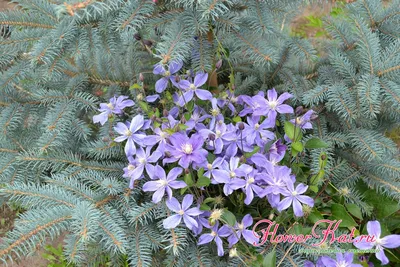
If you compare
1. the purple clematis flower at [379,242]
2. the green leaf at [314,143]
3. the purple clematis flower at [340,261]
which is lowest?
the purple clematis flower at [340,261]

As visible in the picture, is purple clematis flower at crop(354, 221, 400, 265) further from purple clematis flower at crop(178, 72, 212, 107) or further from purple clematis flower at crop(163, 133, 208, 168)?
purple clematis flower at crop(178, 72, 212, 107)

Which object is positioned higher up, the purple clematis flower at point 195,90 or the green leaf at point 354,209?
the purple clematis flower at point 195,90

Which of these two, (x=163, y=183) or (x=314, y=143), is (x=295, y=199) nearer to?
(x=314, y=143)

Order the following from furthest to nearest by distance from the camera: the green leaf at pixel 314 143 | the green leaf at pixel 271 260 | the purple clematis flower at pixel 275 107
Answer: the purple clematis flower at pixel 275 107, the green leaf at pixel 314 143, the green leaf at pixel 271 260

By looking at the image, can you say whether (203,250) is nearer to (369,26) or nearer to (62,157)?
(62,157)

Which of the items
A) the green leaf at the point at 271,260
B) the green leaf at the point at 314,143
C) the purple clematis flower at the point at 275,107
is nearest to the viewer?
the green leaf at the point at 271,260

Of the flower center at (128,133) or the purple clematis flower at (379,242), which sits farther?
the flower center at (128,133)

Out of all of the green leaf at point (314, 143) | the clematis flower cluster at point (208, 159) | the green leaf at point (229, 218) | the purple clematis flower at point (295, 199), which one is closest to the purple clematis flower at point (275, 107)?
the clematis flower cluster at point (208, 159)

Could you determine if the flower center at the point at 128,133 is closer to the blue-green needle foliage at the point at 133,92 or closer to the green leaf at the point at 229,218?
the blue-green needle foliage at the point at 133,92
